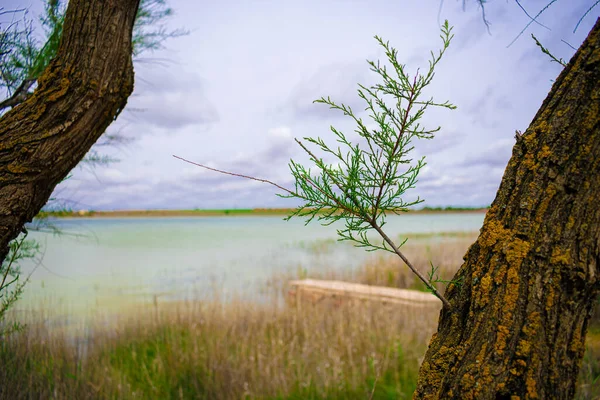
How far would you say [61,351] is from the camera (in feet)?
13.6

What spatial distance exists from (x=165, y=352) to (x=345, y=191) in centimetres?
381

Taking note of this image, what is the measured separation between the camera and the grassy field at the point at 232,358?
3473 mm

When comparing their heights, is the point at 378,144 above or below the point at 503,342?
above

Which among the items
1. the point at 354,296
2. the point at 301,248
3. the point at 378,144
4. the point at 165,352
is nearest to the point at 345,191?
the point at 378,144

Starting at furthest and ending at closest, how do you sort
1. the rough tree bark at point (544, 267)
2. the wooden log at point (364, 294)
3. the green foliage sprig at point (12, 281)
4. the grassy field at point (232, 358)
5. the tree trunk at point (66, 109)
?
the wooden log at point (364, 294) < the grassy field at point (232, 358) < the green foliage sprig at point (12, 281) < the tree trunk at point (66, 109) < the rough tree bark at point (544, 267)

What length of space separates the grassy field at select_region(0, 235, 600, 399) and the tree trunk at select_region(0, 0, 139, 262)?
6.28ft

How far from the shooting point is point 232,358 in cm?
410

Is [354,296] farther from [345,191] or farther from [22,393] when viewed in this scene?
[345,191]

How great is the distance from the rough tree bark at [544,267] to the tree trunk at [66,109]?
166 centimetres

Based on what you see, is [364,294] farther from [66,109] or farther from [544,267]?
[544,267]

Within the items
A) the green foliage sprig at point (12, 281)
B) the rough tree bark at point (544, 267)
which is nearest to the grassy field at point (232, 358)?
the green foliage sprig at point (12, 281)

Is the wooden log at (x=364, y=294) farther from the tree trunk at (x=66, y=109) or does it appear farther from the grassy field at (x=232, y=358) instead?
the tree trunk at (x=66, y=109)

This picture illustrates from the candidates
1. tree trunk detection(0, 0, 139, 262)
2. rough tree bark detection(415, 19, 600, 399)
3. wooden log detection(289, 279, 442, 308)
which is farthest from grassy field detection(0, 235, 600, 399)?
rough tree bark detection(415, 19, 600, 399)

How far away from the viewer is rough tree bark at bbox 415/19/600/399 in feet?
3.23
